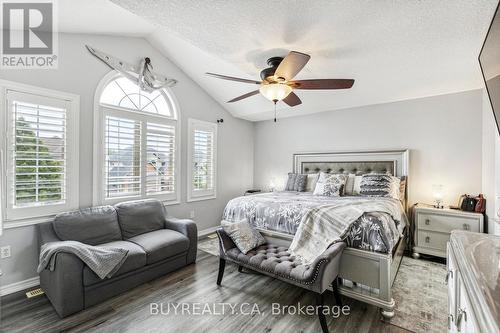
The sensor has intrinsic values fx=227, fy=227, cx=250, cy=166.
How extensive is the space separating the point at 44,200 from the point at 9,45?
1.71 meters

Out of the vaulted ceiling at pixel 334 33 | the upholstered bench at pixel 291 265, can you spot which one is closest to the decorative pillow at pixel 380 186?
the vaulted ceiling at pixel 334 33

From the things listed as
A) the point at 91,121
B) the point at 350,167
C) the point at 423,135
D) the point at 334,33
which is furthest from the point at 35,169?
the point at 423,135

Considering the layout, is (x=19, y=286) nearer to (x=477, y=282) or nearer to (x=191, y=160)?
(x=191, y=160)

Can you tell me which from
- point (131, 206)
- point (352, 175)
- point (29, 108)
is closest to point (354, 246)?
point (352, 175)

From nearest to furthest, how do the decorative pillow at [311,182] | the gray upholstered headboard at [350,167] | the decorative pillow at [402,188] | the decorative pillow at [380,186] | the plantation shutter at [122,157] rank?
1. the plantation shutter at [122,157]
2. the decorative pillow at [380,186]
3. the decorative pillow at [402,188]
4. the gray upholstered headboard at [350,167]
5. the decorative pillow at [311,182]

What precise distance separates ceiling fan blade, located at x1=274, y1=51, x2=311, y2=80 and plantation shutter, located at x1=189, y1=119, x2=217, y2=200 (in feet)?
8.00

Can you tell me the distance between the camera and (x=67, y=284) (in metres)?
2.01

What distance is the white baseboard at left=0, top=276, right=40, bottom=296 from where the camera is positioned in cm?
234

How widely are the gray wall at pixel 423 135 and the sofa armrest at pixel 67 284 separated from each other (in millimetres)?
4193

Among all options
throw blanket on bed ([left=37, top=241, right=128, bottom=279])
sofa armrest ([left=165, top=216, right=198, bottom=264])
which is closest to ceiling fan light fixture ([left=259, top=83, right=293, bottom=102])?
sofa armrest ([left=165, top=216, right=198, bottom=264])

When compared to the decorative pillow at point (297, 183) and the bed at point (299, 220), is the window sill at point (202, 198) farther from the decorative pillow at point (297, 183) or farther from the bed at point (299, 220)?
the decorative pillow at point (297, 183)

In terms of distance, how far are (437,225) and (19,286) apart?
5.19m

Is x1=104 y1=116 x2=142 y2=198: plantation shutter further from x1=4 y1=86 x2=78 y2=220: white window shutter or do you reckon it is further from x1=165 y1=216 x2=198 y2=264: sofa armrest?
x1=165 y1=216 x2=198 y2=264: sofa armrest

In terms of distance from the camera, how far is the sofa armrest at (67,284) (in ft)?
6.55
